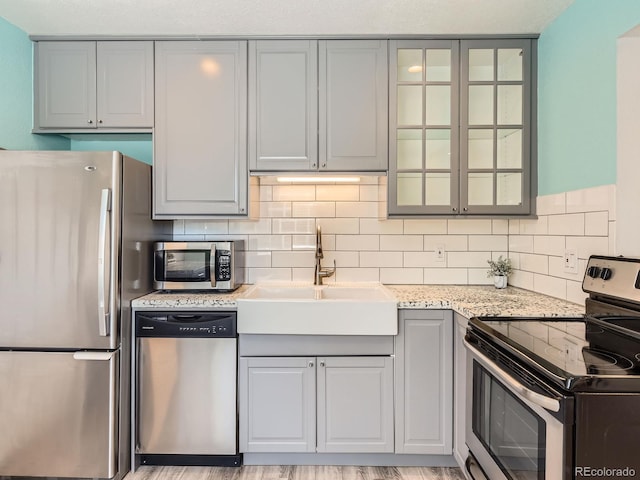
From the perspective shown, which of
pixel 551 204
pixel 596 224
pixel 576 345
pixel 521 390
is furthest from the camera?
pixel 551 204

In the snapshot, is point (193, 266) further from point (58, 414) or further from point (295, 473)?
point (295, 473)

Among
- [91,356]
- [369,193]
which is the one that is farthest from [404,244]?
[91,356]

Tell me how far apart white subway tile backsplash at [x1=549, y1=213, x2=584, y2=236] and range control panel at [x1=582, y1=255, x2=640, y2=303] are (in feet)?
0.73

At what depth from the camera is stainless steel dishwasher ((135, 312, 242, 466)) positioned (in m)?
1.98

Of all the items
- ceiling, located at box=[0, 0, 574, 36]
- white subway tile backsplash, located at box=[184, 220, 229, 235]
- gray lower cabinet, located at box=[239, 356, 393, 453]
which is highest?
ceiling, located at box=[0, 0, 574, 36]

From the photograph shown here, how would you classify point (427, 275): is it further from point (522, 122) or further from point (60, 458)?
point (60, 458)

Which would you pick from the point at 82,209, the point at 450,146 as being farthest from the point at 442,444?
the point at 82,209

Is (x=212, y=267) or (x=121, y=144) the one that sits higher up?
(x=121, y=144)

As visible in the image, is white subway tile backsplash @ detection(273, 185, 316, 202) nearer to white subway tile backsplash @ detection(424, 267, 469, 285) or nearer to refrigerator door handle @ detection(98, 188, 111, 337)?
white subway tile backsplash @ detection(424, 267, 469, 285)

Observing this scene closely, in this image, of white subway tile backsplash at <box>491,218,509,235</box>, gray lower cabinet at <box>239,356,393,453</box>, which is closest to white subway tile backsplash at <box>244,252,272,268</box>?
gray lower cabinet at <box>239,356,393,453</box>

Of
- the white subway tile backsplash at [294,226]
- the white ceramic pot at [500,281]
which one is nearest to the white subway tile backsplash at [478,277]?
the white ceramic pot at [500,281]

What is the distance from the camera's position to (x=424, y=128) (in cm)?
225

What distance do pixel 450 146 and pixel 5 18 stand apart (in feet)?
8.44

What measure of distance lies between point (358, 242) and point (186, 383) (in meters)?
1.34
